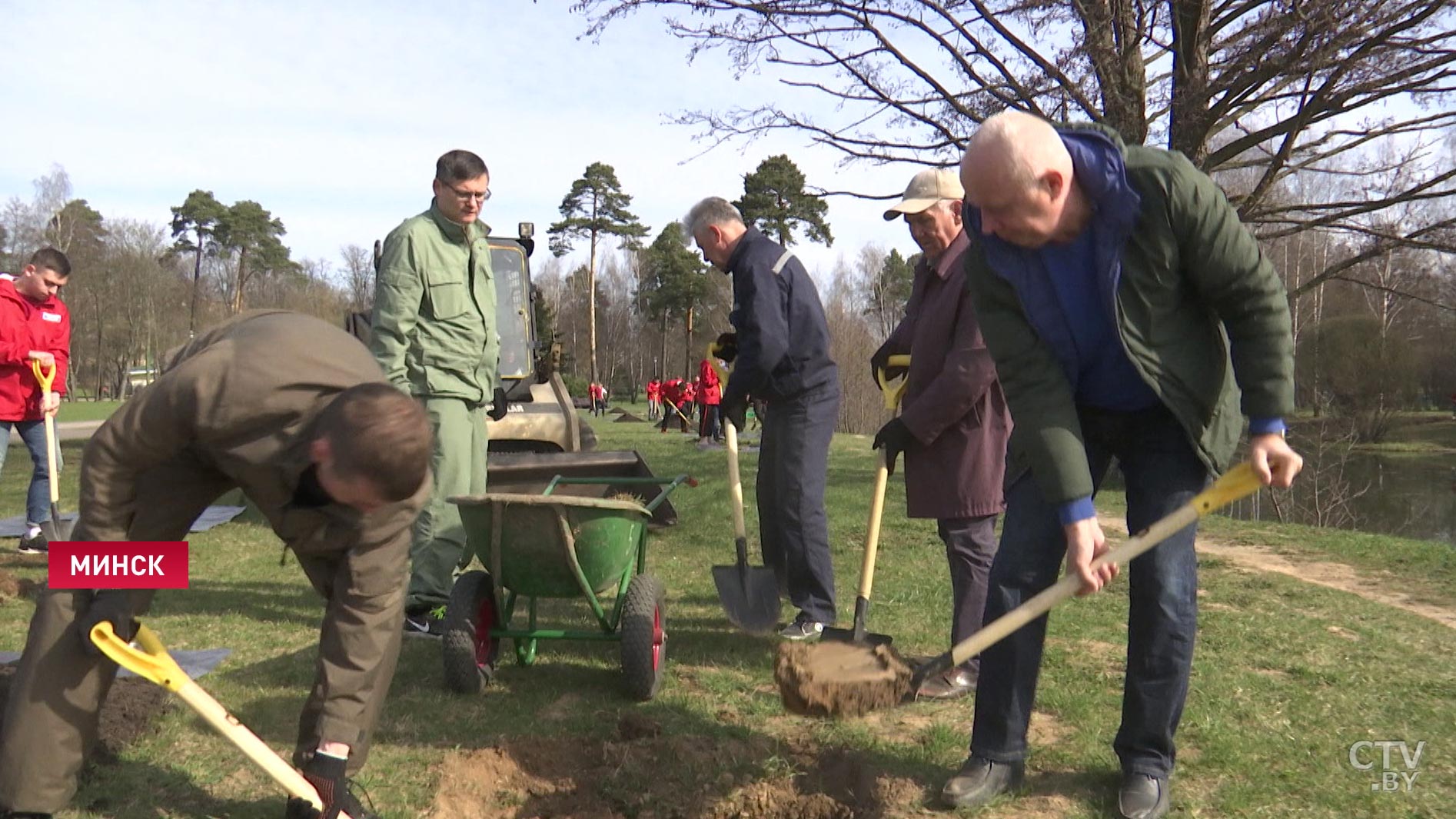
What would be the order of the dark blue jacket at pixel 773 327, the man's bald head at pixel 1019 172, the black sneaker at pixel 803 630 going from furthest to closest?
1. the black sneaker at pixel 803 630
2. the dark blue jacket at pixel 773 327
3. the man's bald head at pixel 1019 172

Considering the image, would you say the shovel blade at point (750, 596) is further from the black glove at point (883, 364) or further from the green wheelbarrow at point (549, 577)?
the black glove at point (883, 364)

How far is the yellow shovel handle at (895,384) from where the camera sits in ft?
14.4

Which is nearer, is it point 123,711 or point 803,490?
point 123,711

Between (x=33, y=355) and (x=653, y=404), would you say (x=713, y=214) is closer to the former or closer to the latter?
(x=33, y=355)

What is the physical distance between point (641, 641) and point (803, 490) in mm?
1135

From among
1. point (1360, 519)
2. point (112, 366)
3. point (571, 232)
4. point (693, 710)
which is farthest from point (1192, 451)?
point (112, 366)

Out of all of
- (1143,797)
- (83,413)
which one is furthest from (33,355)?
(83,413)

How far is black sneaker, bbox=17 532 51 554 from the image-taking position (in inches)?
255

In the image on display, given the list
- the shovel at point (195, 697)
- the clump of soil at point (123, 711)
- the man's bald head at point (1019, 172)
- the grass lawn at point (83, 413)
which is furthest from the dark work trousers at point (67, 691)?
the grass lawn at point (83, 413)

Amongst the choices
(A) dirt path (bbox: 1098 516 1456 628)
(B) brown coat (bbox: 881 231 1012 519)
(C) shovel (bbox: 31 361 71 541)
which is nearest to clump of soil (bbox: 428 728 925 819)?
(B) brown coat (bbox: 881 231 1012 519)

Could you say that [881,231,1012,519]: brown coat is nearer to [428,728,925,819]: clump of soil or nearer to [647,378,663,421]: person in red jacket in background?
[428,728,925,819]: clump of soil

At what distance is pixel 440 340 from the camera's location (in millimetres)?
4555

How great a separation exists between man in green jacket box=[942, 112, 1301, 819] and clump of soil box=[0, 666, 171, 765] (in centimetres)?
245

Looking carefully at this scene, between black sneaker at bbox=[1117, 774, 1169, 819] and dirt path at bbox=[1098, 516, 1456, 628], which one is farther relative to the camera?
dirt path at bbox=[1098, 516, 1456, 628]
